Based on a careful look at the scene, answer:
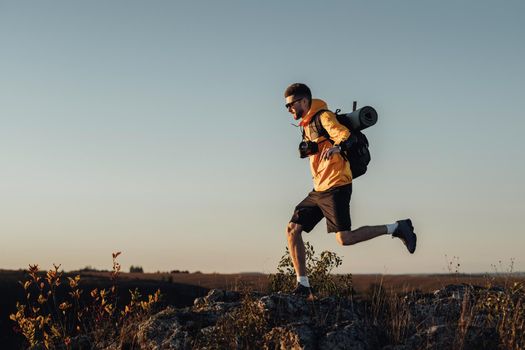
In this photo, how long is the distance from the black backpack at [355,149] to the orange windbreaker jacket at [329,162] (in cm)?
7

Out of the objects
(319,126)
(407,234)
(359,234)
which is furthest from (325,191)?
(407,234)

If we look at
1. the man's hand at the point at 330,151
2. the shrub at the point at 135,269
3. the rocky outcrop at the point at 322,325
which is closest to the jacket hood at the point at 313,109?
the man's hand at the point at 330,151

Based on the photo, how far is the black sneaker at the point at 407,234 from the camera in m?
9.04

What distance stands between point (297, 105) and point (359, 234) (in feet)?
6.50

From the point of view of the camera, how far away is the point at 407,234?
9.05 meters

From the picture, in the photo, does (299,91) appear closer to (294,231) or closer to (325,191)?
(325,191)

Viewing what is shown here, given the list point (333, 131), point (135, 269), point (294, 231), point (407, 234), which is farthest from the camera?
point (135, 269)

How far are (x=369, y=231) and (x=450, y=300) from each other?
1.54 meters

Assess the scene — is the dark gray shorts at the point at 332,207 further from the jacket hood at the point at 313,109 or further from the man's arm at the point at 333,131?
the jacket hood at the point at 313,109

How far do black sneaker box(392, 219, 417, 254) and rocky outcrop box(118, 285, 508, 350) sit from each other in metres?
0.77

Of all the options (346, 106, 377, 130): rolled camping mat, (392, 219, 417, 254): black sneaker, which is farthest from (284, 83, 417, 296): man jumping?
(346, 106, 377, 130): rolled camping mat

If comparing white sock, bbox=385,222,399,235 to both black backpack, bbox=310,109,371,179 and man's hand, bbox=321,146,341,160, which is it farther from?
man's hand, bbox=321,146,341,160

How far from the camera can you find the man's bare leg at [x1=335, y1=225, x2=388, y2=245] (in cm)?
852

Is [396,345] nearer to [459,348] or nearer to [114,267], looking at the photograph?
[459,348]
